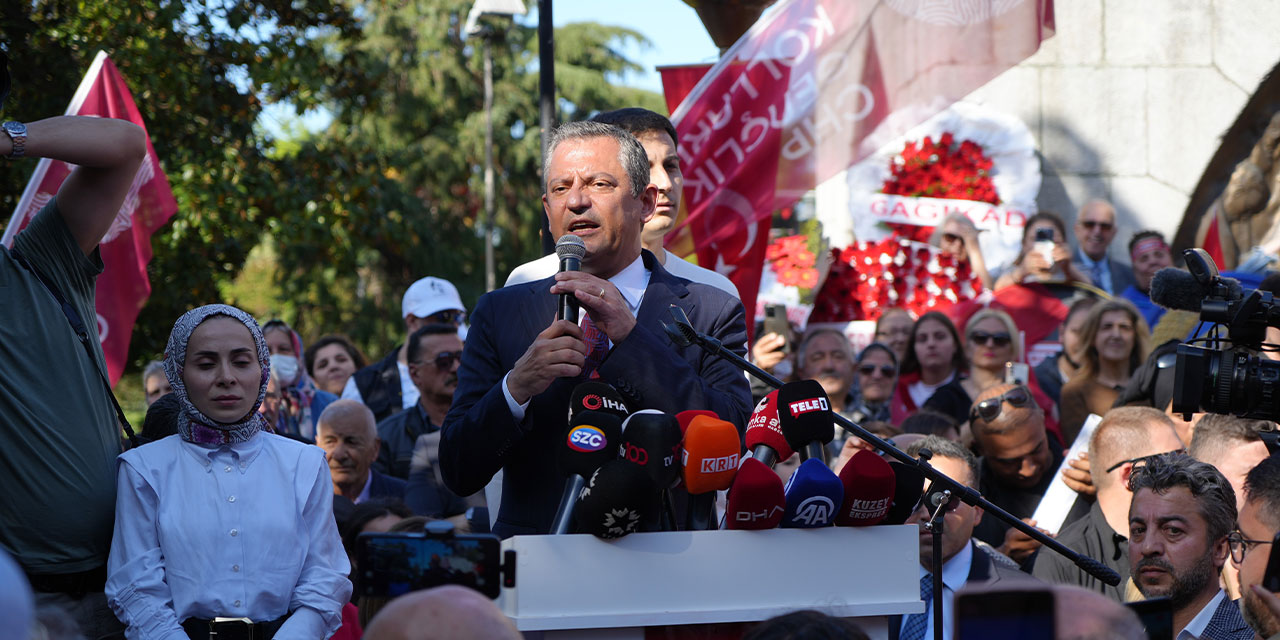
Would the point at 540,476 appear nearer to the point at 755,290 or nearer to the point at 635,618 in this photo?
the point at 635,618

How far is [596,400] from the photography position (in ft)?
9.59

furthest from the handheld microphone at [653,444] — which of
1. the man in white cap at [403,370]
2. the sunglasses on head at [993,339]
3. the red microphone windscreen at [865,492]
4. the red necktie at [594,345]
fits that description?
the sunglasses on head at [993,339]

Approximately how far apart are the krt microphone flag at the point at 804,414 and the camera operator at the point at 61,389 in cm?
177

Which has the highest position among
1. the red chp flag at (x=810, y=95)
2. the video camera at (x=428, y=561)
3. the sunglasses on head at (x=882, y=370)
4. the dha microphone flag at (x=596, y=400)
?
the red chp flag at (x=810, y=95)

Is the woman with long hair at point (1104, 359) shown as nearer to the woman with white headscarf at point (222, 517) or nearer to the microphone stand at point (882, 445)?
the microphone stand at point (882, 445)

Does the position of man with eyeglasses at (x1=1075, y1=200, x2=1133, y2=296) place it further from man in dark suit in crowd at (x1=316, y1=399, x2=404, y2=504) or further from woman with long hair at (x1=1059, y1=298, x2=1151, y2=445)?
man in dark suit in crowd at (x1=316, y1=399, x2=404, y2=504)

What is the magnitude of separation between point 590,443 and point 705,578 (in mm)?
349

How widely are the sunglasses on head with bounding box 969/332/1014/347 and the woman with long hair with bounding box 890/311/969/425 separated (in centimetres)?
14

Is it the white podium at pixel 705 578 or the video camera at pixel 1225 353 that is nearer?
the white podium at pixel 705 578

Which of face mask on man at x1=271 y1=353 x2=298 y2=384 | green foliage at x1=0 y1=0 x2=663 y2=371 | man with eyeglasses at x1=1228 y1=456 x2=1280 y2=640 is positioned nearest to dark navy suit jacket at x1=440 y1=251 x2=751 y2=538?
man with eyeglasses at x1=1228 y1=456 x2=1280 y2=640

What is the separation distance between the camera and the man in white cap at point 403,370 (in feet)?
26.3

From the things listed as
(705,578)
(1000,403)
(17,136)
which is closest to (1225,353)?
(705,578)

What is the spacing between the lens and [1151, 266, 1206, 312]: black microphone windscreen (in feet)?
12.3

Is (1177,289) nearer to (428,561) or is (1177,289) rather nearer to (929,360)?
(428,561)
